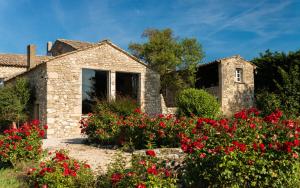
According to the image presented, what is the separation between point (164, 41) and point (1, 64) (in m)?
12.9

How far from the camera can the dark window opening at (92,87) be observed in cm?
1923

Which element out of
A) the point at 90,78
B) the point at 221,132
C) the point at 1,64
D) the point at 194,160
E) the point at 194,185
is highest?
the point at 1,64

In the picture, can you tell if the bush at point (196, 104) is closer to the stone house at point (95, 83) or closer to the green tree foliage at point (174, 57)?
the stone house at point (95, 83)

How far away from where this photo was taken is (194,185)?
5.57m

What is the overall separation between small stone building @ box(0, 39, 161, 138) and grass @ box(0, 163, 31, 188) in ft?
31.4

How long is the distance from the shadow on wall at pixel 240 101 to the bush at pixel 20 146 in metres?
17.0

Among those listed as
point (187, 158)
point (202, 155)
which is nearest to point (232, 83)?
point (187, 158)

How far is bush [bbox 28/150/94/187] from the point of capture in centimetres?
586

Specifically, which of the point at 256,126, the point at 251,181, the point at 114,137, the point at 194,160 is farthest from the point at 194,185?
the point at 114,137

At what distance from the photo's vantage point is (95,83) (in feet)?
64.6

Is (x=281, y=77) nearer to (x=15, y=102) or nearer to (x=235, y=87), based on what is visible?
(x=235, y=87)

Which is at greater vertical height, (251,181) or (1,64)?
(1,64)

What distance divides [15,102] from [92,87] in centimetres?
413

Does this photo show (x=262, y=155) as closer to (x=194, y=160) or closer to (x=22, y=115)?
(x=194, y=160)
